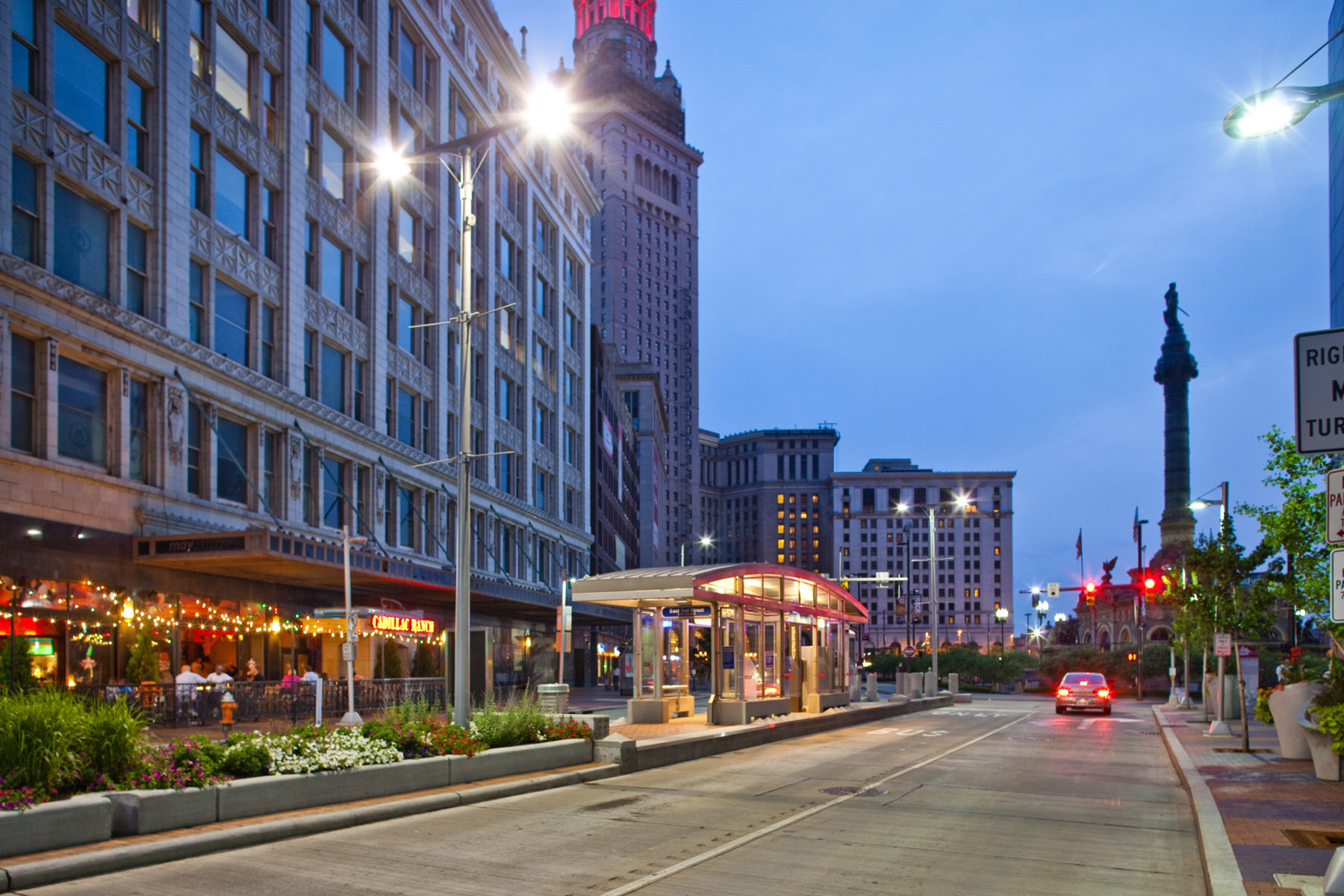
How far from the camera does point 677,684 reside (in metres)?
29.8

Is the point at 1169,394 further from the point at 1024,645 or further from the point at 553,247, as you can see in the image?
the point at 553,247

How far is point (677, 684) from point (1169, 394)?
10678 centimetres

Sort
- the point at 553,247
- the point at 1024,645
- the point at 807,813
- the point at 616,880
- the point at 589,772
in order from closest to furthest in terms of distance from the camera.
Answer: the point at 616,880 < the point at 807,813 < the point at 589,772 < the point at 553,247 < the point at 1024,645

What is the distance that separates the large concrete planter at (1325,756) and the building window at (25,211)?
25.8 metres

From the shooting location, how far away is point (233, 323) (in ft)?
104

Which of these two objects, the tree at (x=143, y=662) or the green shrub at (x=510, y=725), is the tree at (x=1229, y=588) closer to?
the green shrub at (x=510, y=725)

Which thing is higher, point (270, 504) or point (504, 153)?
point (504, 153)

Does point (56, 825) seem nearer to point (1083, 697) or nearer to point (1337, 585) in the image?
point (1337, 585)

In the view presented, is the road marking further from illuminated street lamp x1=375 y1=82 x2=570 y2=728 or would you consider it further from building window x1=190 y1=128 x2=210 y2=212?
building window x1=190 y1=128 x2=210 y2=212

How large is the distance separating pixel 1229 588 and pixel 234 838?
23.8m

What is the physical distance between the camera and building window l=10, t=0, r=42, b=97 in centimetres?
2352

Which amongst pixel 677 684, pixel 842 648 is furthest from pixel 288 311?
pixel 842 648

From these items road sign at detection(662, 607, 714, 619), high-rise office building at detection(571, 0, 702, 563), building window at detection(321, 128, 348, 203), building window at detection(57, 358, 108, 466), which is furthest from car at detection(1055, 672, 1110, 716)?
high-rise office building at detection(571, 0, 702, 563)

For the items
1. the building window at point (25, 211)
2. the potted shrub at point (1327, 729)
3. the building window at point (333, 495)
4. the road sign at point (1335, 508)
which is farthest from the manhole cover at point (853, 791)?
the building window at point (333, 495)
